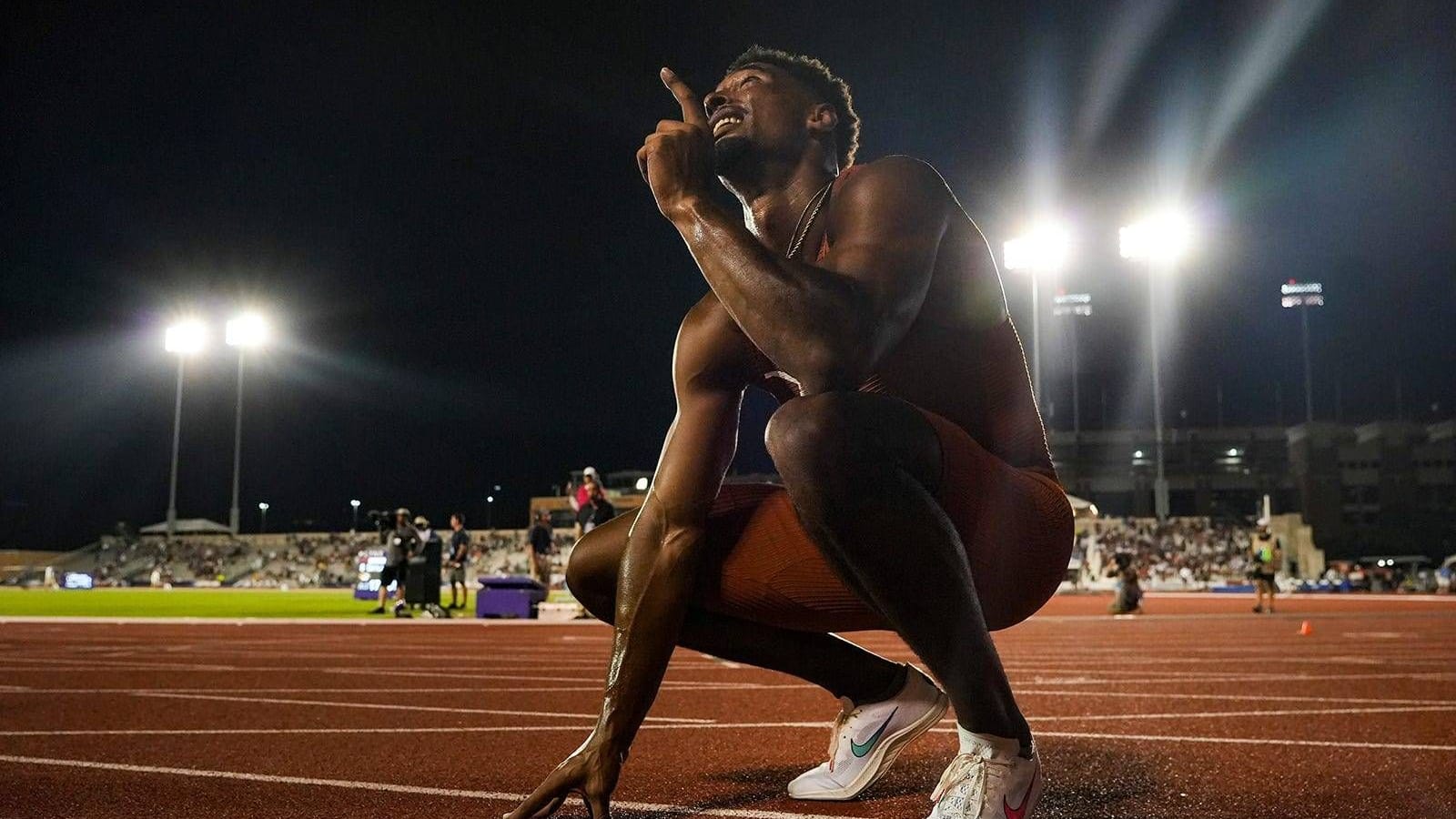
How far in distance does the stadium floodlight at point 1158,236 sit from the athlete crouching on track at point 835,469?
3706 cm

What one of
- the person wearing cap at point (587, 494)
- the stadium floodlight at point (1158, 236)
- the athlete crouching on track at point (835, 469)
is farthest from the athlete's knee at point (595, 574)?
the stadium floodlight at point (1158, 236)

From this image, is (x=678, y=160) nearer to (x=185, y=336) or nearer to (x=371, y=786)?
(x=371, y=786)

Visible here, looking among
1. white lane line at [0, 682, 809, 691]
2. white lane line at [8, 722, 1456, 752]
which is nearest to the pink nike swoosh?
white lane line at [8, 722, 1456, 752]

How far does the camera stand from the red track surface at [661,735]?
2.56 meters

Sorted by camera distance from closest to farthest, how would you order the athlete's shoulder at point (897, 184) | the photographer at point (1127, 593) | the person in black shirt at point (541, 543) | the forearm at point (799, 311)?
the forearm at point (799, 311) < the athlete's shoulder at point (897, 184) < the person in black shirt at point (541, 543) < the photographer at point (1127, 593)

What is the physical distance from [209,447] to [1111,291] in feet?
199

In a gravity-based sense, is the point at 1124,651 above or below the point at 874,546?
below

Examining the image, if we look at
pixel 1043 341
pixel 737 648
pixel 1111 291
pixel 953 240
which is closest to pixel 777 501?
pixel 737 648

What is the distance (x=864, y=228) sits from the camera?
6.64ft

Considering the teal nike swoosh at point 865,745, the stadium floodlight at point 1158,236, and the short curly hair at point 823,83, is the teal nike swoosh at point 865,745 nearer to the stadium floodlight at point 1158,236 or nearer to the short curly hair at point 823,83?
the short curly hair at point 823,83

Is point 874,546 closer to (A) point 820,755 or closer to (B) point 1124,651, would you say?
(A) point 820,755

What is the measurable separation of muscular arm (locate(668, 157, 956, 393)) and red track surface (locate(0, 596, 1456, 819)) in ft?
3.43

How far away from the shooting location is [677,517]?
2459 millimetres

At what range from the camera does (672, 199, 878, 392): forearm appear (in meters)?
1.86
